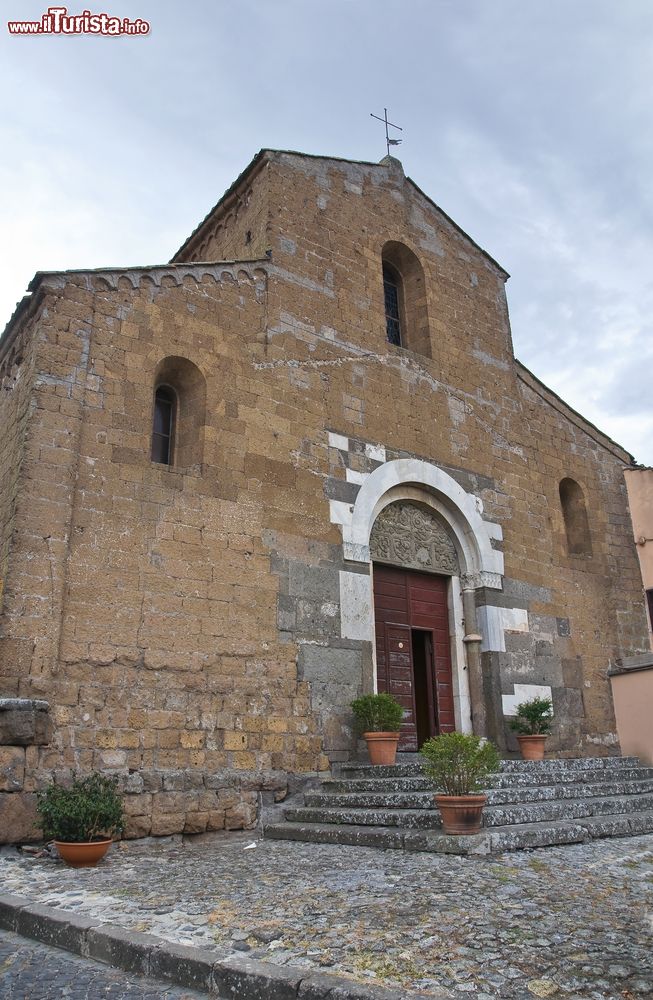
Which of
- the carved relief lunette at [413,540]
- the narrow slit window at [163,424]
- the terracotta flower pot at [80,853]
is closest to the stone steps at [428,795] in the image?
the terracotta flower pot at [80,853]

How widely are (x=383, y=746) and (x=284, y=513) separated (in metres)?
3.04

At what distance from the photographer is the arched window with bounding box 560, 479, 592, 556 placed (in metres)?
14.4

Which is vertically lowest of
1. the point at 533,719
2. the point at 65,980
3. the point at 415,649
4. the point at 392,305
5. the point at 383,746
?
the point at 65,980

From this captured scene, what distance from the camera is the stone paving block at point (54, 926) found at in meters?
4.50

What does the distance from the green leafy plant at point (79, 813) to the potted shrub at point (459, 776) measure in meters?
2.79

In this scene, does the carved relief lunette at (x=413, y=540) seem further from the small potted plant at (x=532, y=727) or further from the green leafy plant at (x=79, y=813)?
the green leafy plant at (x=79, y=813)

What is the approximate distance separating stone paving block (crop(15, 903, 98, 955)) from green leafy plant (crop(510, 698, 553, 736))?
7.65 metres

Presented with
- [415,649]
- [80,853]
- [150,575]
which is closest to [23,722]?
[80,853]

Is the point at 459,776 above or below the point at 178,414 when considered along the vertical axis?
below

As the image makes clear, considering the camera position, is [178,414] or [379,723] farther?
Answer: [178,414]

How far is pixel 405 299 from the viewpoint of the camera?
13477 millimetres

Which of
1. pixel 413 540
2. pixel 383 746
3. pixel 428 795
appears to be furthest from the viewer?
pixel 413 540

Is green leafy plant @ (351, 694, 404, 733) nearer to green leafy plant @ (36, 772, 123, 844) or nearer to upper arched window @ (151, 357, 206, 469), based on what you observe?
green leafy plant @ (36, 772, 123, 844)

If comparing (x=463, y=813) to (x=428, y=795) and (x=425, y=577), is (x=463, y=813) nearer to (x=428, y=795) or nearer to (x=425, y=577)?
(x=428, y=795)
